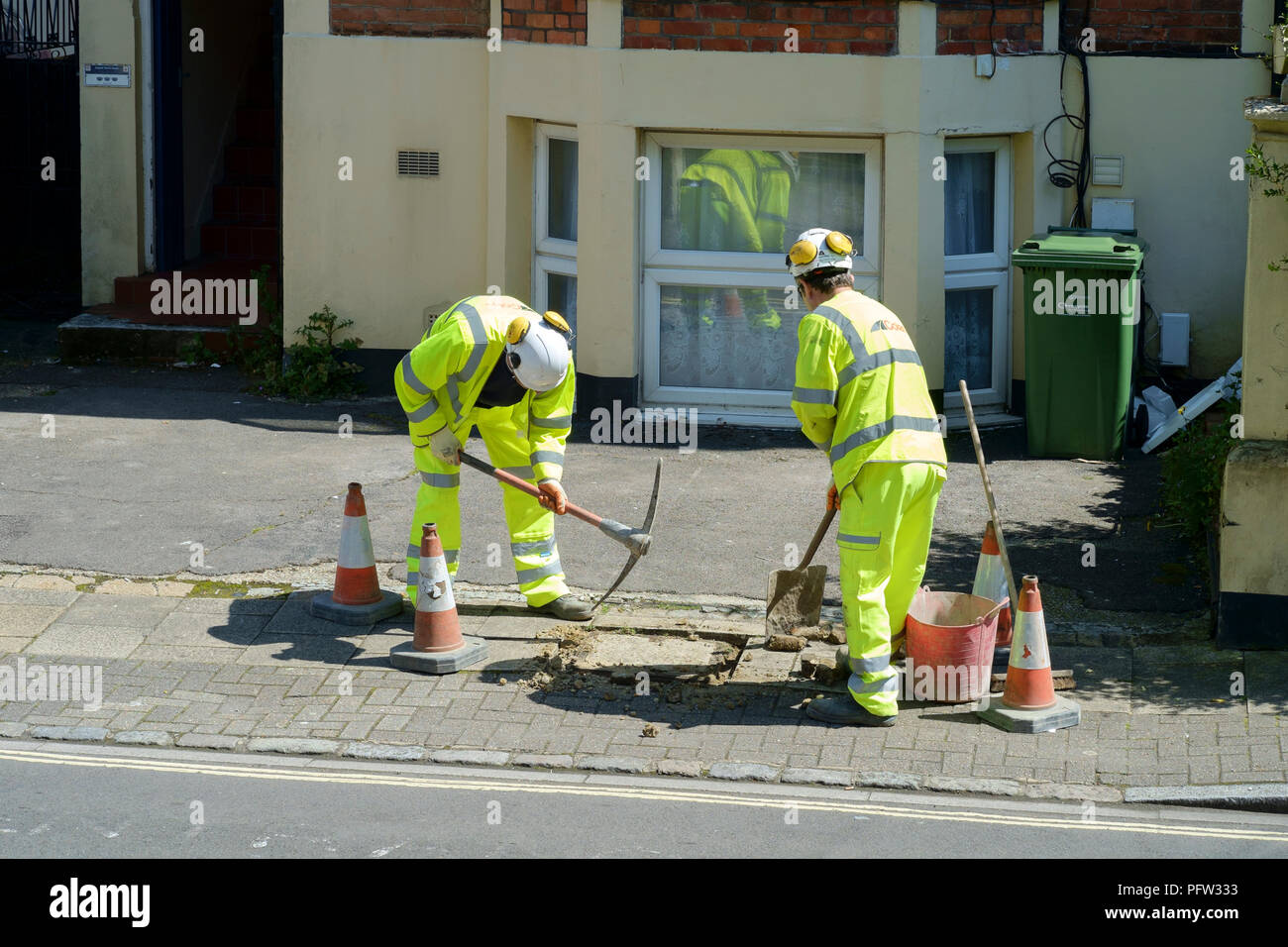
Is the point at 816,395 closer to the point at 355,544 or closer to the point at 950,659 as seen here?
the point at 950,659

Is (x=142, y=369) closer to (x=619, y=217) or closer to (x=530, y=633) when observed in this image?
(x=619, y=217)

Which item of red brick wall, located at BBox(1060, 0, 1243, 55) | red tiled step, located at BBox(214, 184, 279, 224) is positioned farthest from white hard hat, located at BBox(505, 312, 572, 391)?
red tiled step, located at BBox(214, 184, 279, 224)

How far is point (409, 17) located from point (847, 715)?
6.96 m

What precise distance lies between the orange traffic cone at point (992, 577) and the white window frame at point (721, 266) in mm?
4316

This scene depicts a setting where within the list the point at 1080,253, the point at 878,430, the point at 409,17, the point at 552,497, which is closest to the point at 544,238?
the point at 409,17

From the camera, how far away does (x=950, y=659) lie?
7066 millimetres

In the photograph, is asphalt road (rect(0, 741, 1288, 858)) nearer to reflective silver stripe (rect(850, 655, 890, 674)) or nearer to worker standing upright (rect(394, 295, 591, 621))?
reflective silver stripe (rect(850, 655, 890, 674))

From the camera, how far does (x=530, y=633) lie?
8.02m

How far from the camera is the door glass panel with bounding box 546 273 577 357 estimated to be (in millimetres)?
12023

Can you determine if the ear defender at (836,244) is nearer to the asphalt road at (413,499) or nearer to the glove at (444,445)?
the glove at (444,445)

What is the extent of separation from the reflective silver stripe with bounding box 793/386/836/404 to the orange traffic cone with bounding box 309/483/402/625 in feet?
7.59

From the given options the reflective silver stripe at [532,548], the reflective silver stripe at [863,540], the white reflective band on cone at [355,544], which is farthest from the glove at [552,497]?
the reflective silver stripe at [863,540]

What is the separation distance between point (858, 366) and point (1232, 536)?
1.98 meters

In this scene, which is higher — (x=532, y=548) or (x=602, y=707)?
(x=532, y=548)
